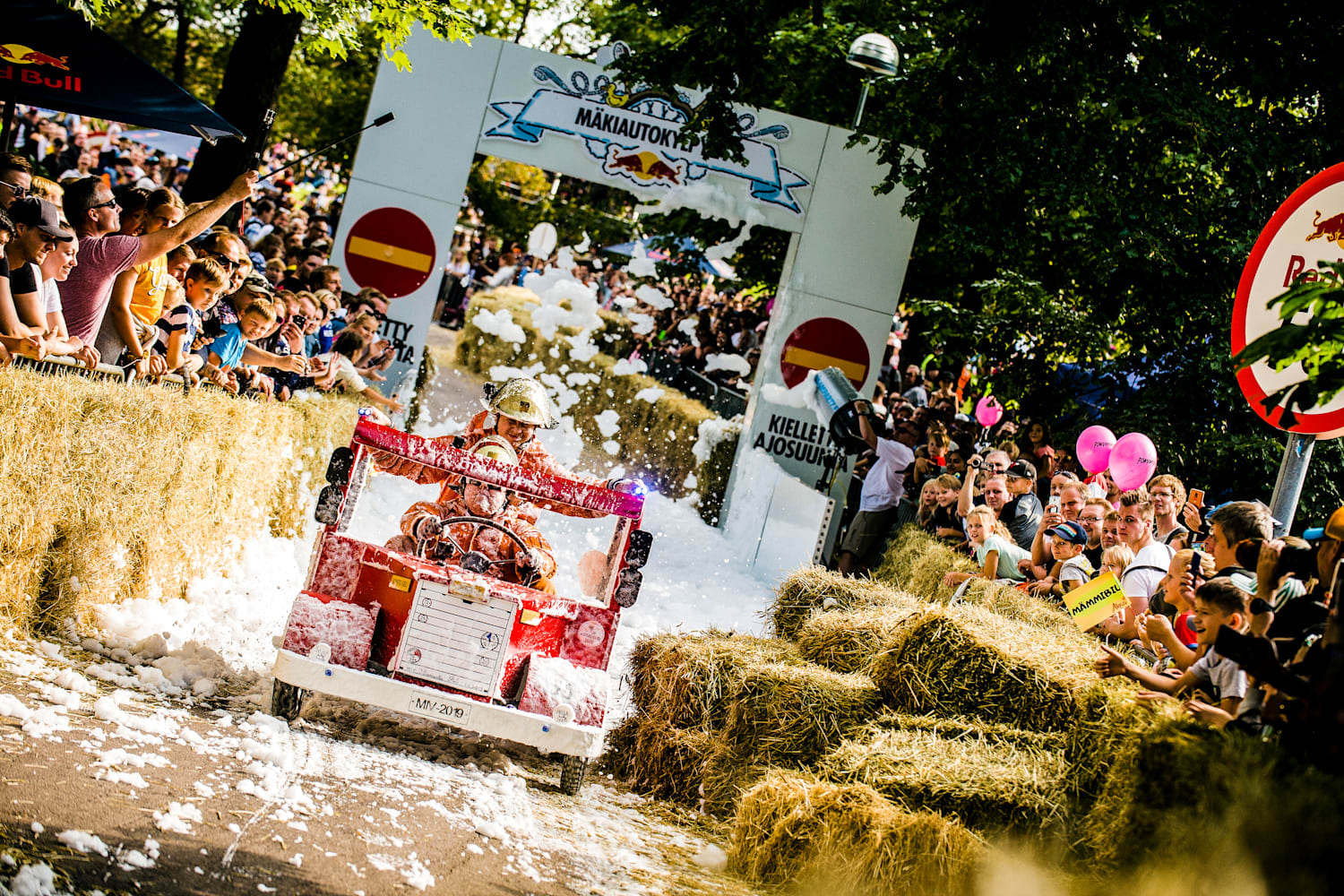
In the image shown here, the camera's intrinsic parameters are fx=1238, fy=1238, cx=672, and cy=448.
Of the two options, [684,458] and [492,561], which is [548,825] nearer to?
[492,561]

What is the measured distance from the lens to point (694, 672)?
7.26m

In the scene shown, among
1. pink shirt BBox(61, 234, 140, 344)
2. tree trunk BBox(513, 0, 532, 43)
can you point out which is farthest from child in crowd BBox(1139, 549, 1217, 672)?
tree trunk BBox(513, 0, 532, 43)

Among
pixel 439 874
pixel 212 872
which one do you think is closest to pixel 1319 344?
pixel 439 874

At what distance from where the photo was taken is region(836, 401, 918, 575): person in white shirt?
46.3 ft

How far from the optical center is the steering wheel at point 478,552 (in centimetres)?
709

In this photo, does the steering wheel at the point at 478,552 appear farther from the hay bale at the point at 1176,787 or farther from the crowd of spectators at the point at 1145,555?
the hay bale at the point at 1176,787

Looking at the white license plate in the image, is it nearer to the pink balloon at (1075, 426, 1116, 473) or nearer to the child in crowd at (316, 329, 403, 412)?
the child in crowd at (316, 329, 403, 412)

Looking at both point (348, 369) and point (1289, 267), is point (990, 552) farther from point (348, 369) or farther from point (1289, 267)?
point (348, 369)

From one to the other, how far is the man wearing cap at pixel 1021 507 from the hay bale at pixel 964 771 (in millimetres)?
5264

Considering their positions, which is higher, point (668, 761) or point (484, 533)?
point (484, 533)

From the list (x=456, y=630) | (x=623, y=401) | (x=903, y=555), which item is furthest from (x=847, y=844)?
(x=623, y=401)

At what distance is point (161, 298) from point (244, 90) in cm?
596

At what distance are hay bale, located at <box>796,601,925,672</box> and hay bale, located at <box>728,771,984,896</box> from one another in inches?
66.7

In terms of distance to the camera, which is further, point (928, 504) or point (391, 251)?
point (391, 251)
